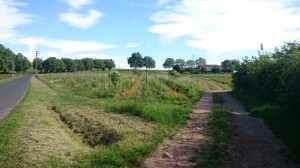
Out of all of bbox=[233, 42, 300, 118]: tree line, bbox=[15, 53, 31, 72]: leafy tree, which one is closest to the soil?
bbox=[233, 42, 300, 118]: tree line

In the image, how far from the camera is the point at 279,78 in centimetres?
1944

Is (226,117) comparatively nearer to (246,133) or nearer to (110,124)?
(246,133)

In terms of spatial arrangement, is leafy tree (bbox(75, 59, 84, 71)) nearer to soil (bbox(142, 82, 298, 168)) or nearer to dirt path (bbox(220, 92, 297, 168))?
soil (bbox(142, 82, 298, 168))

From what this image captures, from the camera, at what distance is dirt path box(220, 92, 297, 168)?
9.07 m

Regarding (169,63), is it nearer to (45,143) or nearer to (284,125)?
(284,125)

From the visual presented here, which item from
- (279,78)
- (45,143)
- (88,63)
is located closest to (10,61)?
(88,63)

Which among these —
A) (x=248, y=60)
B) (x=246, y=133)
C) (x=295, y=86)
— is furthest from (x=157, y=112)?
(x=248, y=60)

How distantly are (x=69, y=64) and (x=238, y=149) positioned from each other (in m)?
141

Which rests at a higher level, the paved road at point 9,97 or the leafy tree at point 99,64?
the leafy tree at point 99,64

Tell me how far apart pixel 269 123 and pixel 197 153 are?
6.03 m

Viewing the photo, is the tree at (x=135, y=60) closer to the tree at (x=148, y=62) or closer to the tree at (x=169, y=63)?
the tree at (x=148, y=62)

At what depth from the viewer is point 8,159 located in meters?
8.80

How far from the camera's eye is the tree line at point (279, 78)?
14.0 meters

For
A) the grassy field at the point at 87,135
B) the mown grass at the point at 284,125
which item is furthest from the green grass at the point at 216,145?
the mown grass at the point at 284,125
